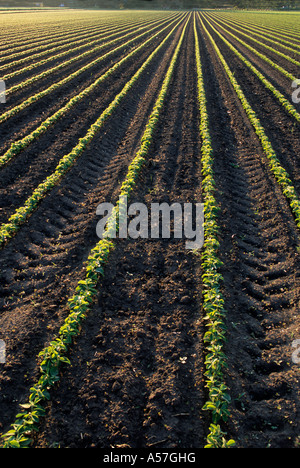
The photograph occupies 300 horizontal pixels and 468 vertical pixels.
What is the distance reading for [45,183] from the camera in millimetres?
8953

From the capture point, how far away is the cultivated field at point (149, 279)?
4.37 meters

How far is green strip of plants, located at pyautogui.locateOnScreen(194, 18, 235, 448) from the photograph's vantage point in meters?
4.21

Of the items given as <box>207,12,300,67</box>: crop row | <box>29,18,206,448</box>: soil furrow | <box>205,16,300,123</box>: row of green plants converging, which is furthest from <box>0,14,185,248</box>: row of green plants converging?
<box>207,12,300,67</box>: crop row

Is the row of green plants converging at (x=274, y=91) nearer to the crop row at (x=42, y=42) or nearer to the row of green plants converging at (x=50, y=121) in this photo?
the row of green plants converging at (x=50, y=121)

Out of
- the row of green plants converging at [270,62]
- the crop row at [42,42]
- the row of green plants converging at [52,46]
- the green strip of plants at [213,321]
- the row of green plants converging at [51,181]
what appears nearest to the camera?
the green strip of plants at [213,321]

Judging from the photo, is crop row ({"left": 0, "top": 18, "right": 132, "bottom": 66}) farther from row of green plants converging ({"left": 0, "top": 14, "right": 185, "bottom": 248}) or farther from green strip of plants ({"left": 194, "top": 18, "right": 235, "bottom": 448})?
green strip of plants ({"left": 194, "top": 18, "right": 235, "bottom": 448})

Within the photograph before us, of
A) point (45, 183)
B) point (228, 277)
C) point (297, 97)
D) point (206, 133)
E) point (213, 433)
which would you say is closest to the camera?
point (213, 433)

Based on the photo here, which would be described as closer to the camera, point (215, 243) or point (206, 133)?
point (215, 243)

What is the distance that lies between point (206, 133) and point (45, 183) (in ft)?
19.7

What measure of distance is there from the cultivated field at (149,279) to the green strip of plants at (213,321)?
0.10 feet

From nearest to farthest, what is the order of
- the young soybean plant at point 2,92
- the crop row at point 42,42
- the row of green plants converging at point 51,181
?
the row of green plants converging at point 51,181 → the young soybean plant at point 2,92 → the crop row at point 42,42

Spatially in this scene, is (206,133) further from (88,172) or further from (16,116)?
(16,116)

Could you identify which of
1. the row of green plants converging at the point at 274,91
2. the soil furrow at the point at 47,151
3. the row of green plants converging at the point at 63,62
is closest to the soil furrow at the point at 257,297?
the row of green plants converging at the point at 274,91

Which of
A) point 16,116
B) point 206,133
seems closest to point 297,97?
point 206,133
